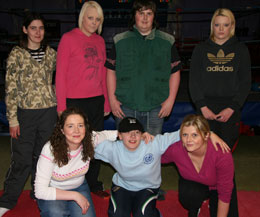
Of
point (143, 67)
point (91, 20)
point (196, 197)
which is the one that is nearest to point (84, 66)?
point (91, 20)

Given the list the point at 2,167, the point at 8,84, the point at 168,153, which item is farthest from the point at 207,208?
the point at 2,167

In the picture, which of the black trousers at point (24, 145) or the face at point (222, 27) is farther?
the black trousers at point (24, 145)

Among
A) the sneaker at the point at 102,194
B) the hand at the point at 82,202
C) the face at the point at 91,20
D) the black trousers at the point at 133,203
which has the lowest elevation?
the sneaker at the point at 102,194

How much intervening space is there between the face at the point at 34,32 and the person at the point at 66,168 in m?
0.71

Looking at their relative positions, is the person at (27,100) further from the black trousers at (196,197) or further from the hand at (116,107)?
the black trousers at (196,197)

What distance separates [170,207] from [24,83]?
162 centimetres

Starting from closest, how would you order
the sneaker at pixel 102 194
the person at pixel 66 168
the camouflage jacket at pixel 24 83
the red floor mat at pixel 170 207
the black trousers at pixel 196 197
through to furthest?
the person at pixel 66 168, the black trousers at pixel 196 197, the camouflage jacket at pixel 24 83, the red floor mat at pixel 170 207, the sneaker at pixel 102 194

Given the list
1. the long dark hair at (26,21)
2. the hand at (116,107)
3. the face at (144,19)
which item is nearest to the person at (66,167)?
the hand at (116,107)

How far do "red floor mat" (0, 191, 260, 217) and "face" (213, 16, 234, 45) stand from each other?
4.76ft

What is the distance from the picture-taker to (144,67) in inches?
93.6

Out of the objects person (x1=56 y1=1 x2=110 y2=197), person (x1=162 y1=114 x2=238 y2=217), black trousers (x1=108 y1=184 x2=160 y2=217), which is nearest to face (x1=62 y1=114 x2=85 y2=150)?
person (x1=56 y1=1 x2=110 y2=197)

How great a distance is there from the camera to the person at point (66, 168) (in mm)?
1923

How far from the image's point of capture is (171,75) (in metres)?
2.50

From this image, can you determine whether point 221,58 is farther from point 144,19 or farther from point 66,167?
point 66,167
